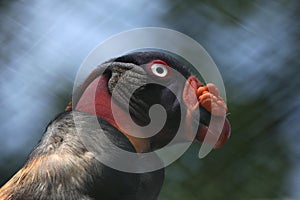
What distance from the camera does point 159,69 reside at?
6.38 feet

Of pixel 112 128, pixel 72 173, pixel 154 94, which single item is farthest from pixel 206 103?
pixel 72 173

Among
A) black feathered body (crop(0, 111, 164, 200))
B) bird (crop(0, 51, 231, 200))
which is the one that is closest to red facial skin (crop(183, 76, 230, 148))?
bird (crop(0, 51, 231, 200))

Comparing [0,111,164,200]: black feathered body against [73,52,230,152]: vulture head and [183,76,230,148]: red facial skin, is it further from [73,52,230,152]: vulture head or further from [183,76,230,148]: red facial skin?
[183,76,230,148]: red facial skin

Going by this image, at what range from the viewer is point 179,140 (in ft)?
6.44

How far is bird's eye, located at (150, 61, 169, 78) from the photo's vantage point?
194cm

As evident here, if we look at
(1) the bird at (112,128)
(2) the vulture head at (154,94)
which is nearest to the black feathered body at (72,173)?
(1) the bird at (112,128)

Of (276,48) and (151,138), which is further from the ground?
(276,48)

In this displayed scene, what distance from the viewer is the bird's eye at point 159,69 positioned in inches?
76.3

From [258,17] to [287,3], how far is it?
0.12 meters

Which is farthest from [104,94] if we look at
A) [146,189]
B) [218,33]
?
[218,33]

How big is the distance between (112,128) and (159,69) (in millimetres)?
246

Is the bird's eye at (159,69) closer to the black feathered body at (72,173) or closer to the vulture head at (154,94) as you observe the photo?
the vulture head at (154,94)

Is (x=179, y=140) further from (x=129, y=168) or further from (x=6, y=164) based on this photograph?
(x=6, y=164)

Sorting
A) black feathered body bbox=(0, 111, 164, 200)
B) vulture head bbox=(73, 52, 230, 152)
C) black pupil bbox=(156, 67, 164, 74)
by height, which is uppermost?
black pupil bbox=(156, 67, 164, 74)
